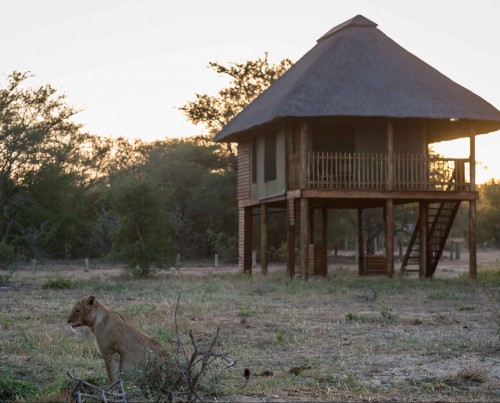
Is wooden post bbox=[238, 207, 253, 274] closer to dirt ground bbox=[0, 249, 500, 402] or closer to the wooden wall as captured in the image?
the wooden wall

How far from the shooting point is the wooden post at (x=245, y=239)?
29625 mm

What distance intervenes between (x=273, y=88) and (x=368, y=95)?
4900 millimetres

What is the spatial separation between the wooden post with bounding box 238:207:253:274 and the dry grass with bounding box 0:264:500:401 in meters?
7.00

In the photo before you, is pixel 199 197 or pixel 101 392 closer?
pixel 101 392

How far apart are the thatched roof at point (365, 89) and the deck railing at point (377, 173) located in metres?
1.28

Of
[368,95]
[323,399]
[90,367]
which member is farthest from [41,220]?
[323,399]

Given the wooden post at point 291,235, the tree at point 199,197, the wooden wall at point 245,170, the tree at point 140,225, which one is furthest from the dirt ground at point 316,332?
the tree at point 199,197

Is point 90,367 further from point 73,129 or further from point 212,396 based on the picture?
point 73,129

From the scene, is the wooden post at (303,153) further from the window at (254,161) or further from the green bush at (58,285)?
the green bush at (58,285)

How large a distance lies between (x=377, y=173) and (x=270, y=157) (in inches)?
168

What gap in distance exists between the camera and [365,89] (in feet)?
79.5

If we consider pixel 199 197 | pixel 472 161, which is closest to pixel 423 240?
pixel 472 161

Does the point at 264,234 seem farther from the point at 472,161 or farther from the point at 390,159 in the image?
the point at 472,161

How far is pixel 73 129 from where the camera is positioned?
141ft
